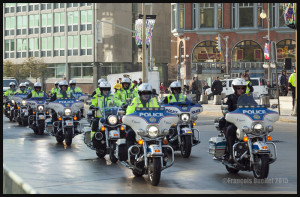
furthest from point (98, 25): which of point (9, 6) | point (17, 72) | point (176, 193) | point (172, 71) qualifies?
point (172, 71)

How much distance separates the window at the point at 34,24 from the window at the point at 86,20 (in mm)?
7105

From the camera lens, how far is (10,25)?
310 feet

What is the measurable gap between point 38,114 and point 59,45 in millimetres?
67148

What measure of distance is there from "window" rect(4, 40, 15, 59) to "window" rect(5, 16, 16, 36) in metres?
1.02

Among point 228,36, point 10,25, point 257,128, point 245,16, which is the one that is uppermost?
point 10,25

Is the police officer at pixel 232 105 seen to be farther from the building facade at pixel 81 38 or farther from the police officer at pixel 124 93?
the building facade at pixel 81 38

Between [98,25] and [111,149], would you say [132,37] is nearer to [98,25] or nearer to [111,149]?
[98,25]

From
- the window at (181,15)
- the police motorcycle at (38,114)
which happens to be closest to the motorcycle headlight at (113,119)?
the police motorcycle at (38,114)

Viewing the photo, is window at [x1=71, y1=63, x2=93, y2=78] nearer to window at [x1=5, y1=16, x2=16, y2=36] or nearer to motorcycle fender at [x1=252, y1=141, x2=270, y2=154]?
window at [x1=5, y1=16, x2=16, y2=36]

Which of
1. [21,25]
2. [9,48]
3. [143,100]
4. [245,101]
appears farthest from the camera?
[9,48]

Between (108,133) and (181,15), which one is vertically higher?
(181,15)

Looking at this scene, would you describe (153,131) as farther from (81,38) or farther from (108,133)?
(81,38)

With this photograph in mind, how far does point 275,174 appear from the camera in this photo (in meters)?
12.1

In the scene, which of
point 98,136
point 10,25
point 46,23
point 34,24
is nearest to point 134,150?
point 98,136
